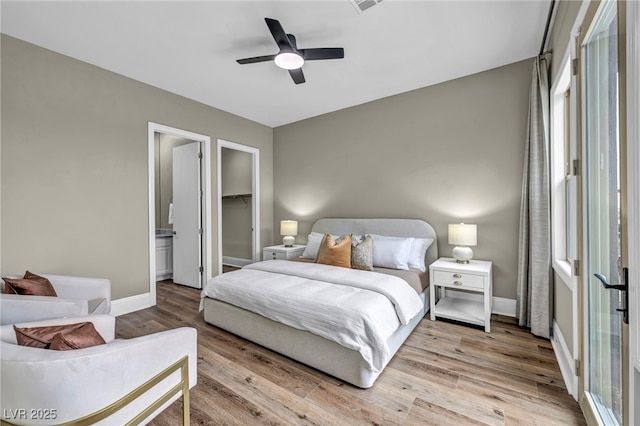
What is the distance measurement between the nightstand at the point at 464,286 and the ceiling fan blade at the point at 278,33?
8.77 ft

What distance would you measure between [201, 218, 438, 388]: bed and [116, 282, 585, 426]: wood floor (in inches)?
4.7

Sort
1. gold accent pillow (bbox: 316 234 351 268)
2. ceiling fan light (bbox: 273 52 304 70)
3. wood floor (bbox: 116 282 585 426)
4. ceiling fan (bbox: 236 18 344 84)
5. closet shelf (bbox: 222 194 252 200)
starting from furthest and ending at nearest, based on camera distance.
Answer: closet shelf (bbox: 222 194 252 200)
gold accent pillow (bbox: 316 234 351 268)
ceiling fan light (bbox: 273 52 304 70)
ceiling fan (bbox: 236 18 344 84)
wood floor (bbox: 116 282 585 426)

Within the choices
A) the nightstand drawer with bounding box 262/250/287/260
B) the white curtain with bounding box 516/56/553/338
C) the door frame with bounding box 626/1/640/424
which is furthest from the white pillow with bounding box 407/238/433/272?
the door frame with bounding box 626/1/640/424

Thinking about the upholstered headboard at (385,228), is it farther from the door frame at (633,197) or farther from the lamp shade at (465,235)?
the door frame at (633,197)

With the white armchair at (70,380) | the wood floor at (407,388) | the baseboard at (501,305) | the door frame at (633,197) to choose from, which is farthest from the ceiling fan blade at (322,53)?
the baseboard at (501,305)

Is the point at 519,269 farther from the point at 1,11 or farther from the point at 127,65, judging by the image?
the point at 1,11

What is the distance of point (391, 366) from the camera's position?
2.24 m

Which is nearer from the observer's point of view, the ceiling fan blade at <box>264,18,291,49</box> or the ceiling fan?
the ceiling fan blade at <box>264,18,291,49</box>

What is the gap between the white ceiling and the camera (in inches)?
89.0

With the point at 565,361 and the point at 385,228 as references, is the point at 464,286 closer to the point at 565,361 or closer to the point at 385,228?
the point at 565,361

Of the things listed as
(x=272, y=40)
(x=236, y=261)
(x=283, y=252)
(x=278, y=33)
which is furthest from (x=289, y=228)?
(x=278, y=33)

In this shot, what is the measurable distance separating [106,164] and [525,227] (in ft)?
15.6

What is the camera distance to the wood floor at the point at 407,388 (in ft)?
5.57

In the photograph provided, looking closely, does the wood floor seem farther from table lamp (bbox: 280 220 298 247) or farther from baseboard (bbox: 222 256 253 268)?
baseboard (bbox: 222 256 253 268)
